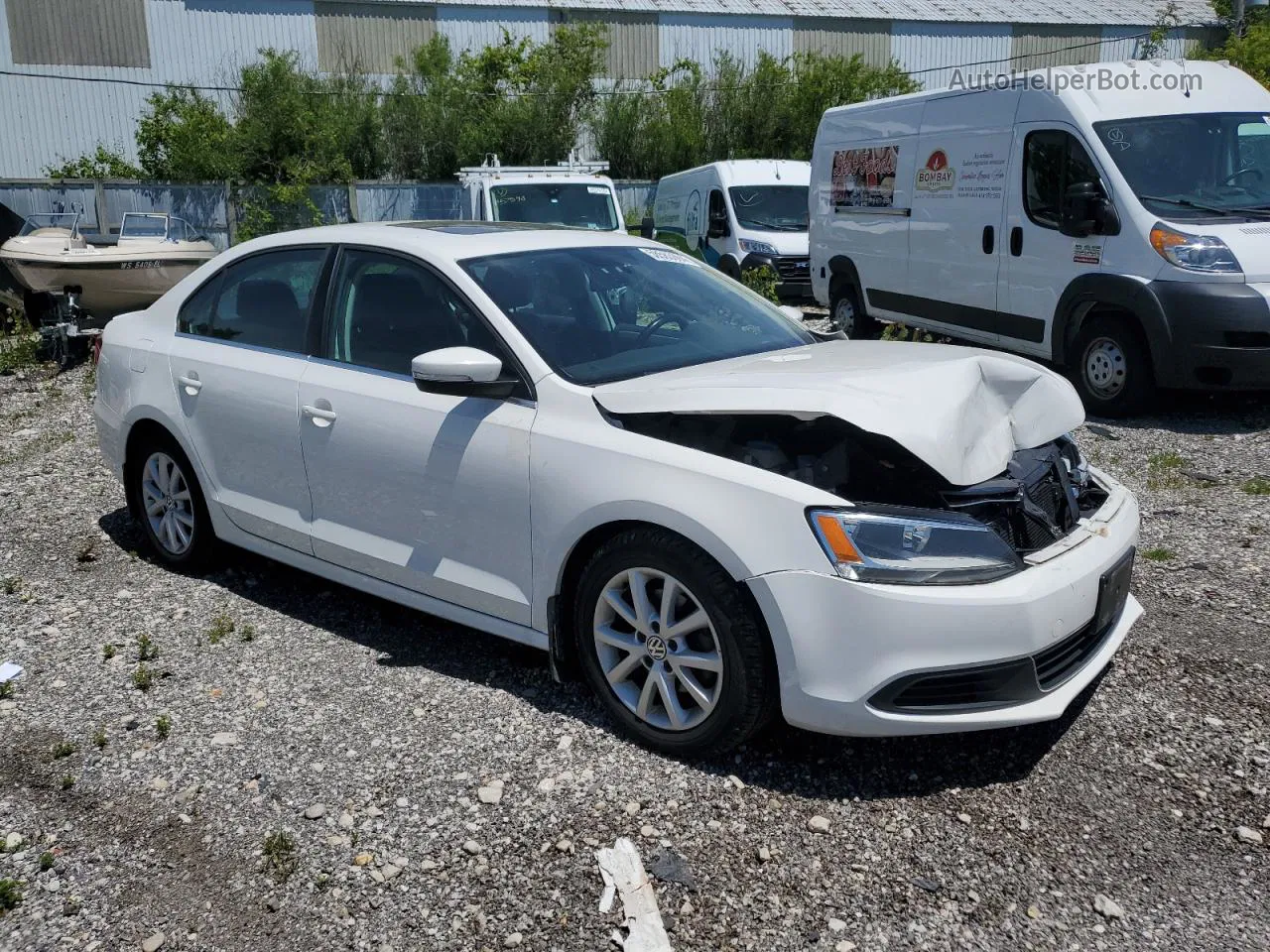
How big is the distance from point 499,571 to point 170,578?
2.37 meters

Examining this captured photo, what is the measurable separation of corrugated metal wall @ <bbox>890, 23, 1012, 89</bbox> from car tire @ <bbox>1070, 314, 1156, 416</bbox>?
29.1 m

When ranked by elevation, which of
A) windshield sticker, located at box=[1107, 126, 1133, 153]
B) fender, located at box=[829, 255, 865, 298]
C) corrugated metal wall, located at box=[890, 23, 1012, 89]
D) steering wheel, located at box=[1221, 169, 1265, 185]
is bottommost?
fender, located at box=[829, 255, 865, 298]

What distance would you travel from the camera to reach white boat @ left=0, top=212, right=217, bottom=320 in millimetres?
12977

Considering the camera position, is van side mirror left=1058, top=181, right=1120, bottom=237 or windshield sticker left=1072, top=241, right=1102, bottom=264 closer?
van side mirror left=1058, top=181, right=1120, bottom=237

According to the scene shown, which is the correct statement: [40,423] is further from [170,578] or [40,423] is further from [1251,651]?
[1251,651]

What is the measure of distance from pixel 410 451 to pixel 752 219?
13957mm

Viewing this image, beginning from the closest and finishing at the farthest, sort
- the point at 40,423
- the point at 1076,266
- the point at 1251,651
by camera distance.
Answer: the point at 1251,651 < the point at 1076,266 < the point at 40,423

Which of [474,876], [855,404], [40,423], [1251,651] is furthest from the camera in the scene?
[40,423]

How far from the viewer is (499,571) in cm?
402

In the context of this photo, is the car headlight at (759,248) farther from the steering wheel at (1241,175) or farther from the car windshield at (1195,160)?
the steering wheel at (1241,175)

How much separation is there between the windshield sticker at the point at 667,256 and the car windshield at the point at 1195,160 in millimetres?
4654

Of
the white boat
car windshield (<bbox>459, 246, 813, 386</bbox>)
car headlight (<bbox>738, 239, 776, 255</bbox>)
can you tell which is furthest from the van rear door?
the white boat

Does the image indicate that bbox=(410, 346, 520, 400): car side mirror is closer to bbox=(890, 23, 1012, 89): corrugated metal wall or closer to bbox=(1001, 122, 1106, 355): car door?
bbox=(1001, 122, 1106, 355): car door

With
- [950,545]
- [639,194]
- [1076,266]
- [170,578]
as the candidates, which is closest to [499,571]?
[950,545]
